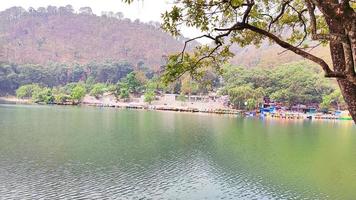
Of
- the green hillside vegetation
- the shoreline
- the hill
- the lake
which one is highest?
the hill

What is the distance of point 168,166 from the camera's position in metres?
22.5

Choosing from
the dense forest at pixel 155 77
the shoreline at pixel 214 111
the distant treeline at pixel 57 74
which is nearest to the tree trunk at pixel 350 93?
the dense forest at pixel 155 77

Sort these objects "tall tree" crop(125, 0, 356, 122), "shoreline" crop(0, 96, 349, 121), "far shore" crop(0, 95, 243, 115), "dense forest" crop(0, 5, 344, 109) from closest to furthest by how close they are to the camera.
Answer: "tall tree" crop(125, 0, 356, 122)
"shoreline" crop(0, 96, 349, 121)
"dense forest" crop(0, 5, 344, 109)
"far shore" crop(0, 95, 243, 115)

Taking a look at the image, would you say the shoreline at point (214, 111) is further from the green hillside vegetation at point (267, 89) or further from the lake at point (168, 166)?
the lake at point (168, 166)

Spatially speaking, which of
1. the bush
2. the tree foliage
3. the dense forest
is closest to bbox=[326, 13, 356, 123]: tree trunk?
the dense forest

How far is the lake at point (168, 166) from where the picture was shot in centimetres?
1730

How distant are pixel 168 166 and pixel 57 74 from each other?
114486 millimetres

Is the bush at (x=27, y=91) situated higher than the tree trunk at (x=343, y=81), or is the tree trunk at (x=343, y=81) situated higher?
the bush at (x=27, y=91)

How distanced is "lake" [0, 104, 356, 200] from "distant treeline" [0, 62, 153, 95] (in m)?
90.1

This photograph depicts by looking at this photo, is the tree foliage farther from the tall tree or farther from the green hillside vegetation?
the tall tree

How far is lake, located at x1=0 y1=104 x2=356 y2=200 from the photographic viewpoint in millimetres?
17297

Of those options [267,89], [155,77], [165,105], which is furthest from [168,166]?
[165,105]

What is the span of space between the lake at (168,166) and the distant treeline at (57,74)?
296 ft

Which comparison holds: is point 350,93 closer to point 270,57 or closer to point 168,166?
point 168,166
